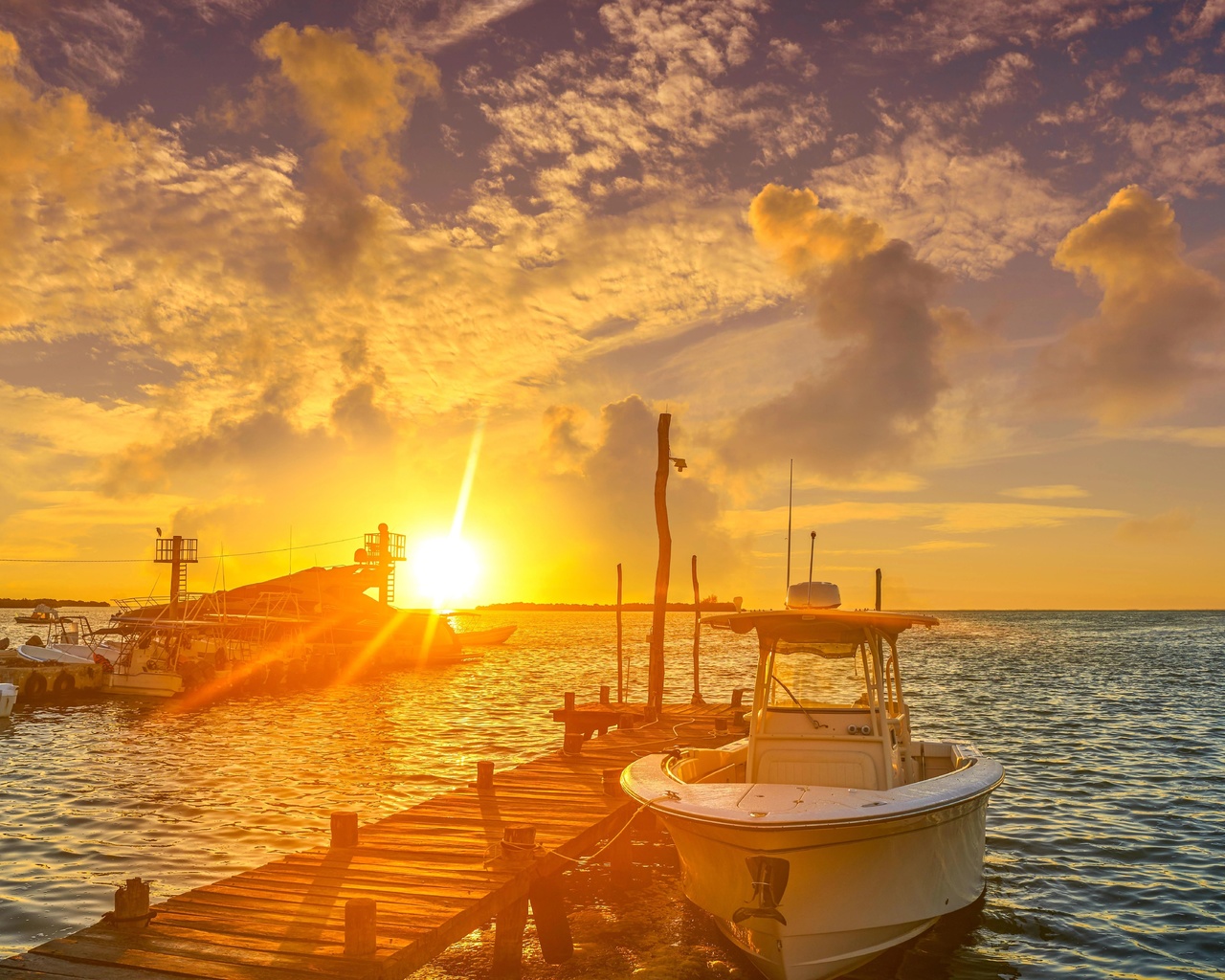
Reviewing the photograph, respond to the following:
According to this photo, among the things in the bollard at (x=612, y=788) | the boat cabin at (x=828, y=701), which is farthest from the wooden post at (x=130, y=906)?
the bollard at (x=612, y=788)

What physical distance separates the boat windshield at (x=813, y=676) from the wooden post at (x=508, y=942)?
3799 mm

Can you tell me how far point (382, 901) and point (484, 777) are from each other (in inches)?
196

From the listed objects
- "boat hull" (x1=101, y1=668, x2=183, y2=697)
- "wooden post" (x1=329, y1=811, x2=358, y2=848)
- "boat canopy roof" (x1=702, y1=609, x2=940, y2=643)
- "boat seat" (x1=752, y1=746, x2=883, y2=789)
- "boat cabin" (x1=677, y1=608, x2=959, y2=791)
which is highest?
"boat canopy roof" (x1=702, y1=609, x2=940, y2=643)

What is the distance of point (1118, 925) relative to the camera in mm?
12594

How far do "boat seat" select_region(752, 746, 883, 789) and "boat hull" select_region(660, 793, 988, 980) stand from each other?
2.99ft

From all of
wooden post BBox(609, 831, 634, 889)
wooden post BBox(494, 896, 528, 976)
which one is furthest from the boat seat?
wooden post BBox(609, 831, 634, 889)

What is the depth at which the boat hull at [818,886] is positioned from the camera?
8852 mm

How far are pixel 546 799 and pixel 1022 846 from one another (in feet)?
28.2

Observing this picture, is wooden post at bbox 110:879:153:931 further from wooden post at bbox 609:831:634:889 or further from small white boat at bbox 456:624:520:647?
small white boat at bbox 456:624:520:647

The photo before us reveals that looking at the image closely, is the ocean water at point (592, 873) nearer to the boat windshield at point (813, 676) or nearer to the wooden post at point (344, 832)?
the wooden post at point (344, 832)

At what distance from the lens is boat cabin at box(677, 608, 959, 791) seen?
34.7 feet

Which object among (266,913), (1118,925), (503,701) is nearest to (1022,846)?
(1118,925)

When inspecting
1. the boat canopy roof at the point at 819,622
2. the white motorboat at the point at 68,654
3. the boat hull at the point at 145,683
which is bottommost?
the boat hull at the point at 145,683

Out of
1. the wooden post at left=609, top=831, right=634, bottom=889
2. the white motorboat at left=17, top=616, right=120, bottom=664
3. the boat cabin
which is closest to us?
the boat cabin
